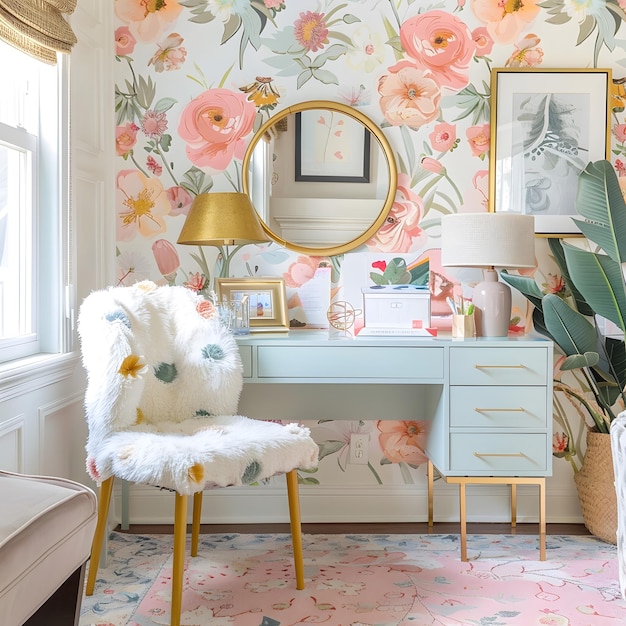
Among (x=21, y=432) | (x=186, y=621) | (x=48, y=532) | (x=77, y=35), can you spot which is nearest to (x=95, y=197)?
(x=77, y=35)

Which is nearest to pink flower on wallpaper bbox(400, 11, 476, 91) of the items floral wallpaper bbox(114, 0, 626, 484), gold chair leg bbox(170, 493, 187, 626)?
floral wallpaper bbox(114, 0, 626, 484)

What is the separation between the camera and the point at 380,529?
115 inches

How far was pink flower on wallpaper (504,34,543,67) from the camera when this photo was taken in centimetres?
295

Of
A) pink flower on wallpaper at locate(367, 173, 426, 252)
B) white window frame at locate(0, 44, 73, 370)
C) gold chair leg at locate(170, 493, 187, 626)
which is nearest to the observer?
gold chair leg at locate(170, 493, 187, 626)

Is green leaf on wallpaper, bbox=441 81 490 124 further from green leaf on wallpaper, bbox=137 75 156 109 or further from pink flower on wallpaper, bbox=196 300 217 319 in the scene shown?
pink flower on wallpaper, bbox=196 300 217 319

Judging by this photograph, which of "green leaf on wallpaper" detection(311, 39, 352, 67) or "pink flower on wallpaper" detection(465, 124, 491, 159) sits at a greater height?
"green leaf on wallpaper" detection(311, 39, 352, 67)

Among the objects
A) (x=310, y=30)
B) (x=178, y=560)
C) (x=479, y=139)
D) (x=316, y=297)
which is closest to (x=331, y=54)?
(x=310, y=30)

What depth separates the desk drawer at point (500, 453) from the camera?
2.53 metres

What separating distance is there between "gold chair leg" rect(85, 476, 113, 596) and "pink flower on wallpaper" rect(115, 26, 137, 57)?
1.70 meters

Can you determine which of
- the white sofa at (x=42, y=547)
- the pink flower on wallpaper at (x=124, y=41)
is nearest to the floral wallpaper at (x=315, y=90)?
the pink flower on wallpaper at (x=124, y=41)

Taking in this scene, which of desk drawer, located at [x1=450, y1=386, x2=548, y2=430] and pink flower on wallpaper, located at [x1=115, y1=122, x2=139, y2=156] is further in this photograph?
pink flower on wallpaper, located at [x1=115, y1=122, x2=139, y2=156]

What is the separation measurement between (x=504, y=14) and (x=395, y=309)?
1.30 meters

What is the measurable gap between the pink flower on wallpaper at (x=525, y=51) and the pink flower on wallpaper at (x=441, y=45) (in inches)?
6.4

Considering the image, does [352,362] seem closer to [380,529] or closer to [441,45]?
[380,529]
